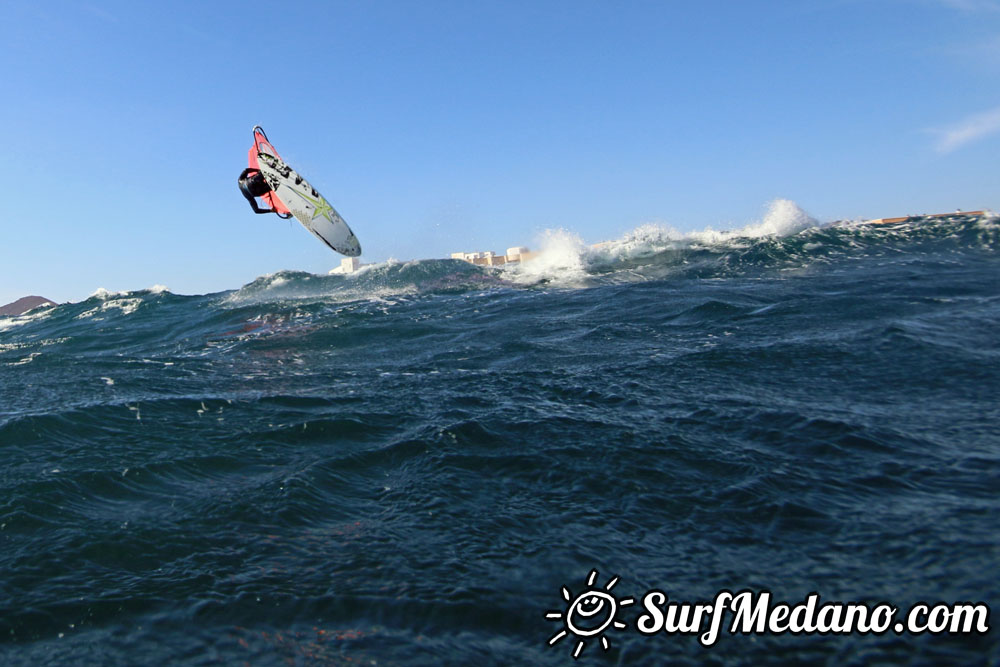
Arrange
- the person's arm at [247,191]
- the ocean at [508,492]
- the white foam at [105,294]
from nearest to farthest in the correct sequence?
the ocean at [508,492] → the person's arm at [247,191] → the white foam at [105,294]

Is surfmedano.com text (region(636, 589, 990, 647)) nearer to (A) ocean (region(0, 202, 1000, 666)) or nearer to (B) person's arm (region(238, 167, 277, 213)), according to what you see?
(A) ocean (region(0, 202, 1000, 666))

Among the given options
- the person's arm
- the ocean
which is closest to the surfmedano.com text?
the ocean

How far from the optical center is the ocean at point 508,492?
295cm

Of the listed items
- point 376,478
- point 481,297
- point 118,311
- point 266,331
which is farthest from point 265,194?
point 376,478

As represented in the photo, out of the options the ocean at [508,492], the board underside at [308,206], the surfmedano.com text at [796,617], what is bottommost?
the surfmedano.com text at [796,617]

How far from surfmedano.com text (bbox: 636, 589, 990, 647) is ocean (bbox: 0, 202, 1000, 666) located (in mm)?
51

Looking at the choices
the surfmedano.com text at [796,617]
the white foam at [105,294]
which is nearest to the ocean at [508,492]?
the surfmedano.com text at [796,617]

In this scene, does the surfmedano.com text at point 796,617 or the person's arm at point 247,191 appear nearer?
the surfmedano.com text at point 796,617

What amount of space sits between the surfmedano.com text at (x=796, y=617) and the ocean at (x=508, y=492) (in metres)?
0.05

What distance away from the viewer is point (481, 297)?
19.3 metres

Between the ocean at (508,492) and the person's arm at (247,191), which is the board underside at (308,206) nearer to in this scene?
the person's arm at (247,191)

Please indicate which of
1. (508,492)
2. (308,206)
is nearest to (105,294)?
(308,206)

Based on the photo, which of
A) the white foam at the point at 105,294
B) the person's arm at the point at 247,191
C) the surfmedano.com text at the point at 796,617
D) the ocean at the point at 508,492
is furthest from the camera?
the white foam at the point at 105,294

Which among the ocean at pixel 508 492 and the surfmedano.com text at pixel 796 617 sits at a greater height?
the ocean at pixel 508 492
